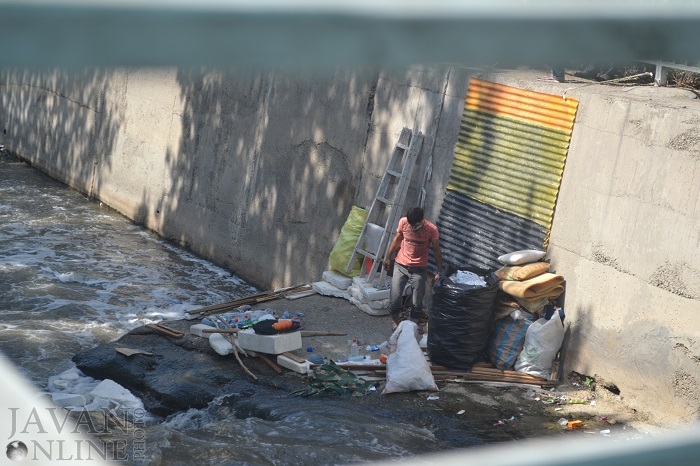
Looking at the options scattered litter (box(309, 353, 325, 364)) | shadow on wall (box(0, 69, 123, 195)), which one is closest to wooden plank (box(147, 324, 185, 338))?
scattered litter (box(309, 353, 325, 364))

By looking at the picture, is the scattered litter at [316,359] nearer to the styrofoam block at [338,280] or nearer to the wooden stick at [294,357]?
the wooden stick at [294,357]

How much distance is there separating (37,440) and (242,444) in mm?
6027

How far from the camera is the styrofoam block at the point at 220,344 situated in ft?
27.6

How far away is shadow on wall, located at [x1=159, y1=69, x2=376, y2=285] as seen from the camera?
1119cm

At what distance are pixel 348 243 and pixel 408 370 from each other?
9.32 feet

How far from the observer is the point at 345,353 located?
8.48 meters

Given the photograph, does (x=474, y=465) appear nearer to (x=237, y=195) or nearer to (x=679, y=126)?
(x=679, y=126)

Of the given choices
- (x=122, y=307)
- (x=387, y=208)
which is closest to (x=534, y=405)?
(x=387, y=208)

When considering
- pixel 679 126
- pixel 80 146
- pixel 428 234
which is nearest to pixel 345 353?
pixel 428 234

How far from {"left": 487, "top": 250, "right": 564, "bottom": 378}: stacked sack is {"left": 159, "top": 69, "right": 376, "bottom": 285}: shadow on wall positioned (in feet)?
10.6

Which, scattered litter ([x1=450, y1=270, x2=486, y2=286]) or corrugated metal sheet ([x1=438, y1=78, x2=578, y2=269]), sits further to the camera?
corrugated metal sheet ([x1=438, y1=78, x2=578, y2=269])

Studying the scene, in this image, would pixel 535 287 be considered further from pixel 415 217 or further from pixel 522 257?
pixel 415 217

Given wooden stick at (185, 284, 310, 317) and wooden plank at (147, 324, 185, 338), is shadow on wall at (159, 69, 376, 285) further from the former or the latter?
wooden plank at (147, 324, 185, 338)

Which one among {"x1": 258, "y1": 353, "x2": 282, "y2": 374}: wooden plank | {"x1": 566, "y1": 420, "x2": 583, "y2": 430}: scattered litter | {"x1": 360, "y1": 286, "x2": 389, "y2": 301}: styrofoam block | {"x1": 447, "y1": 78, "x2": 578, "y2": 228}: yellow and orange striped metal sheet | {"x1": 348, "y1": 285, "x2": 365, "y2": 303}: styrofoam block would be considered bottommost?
{"x1": 258, "y1": 353, "x2": 282, "y2": 374}: wooden plank
